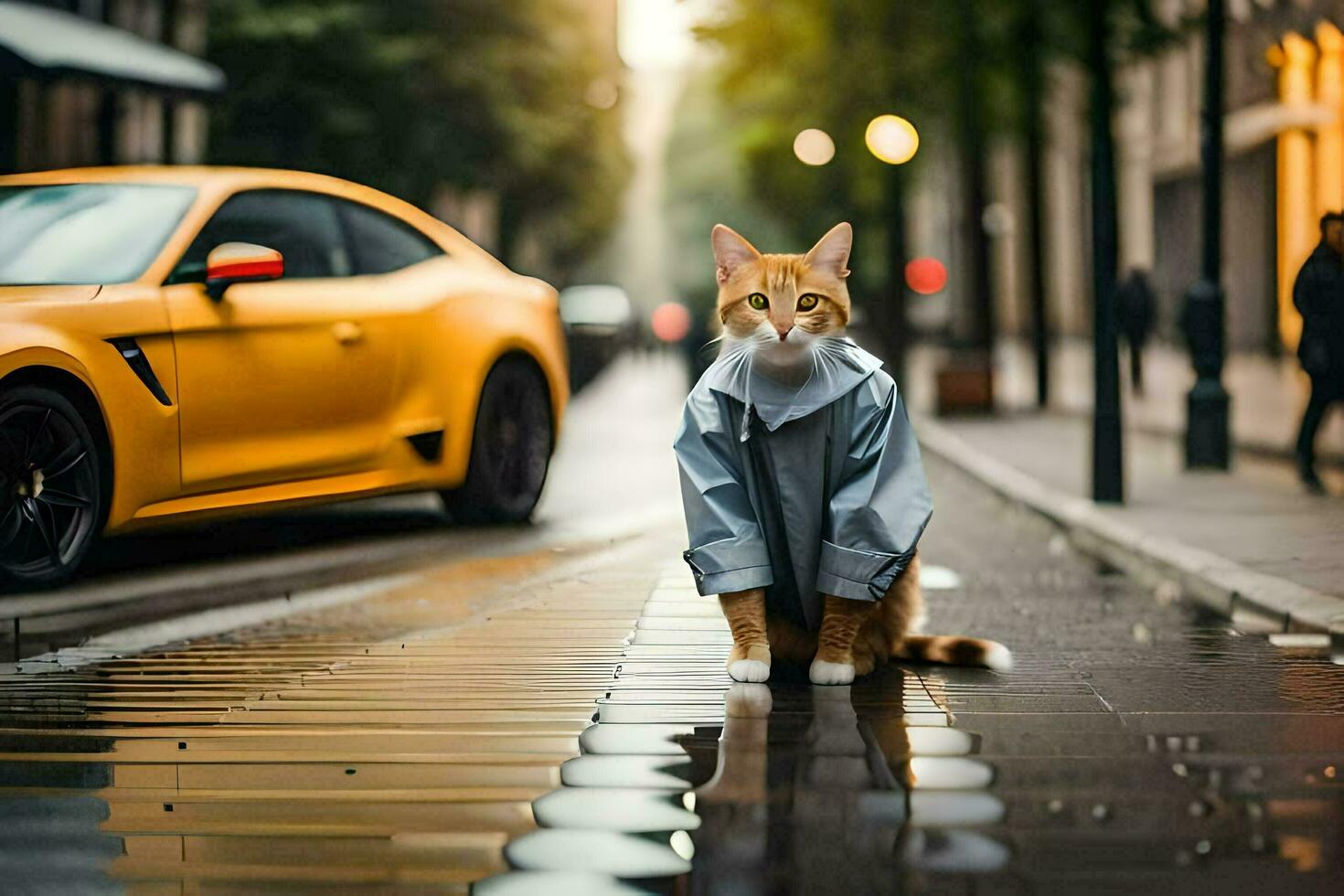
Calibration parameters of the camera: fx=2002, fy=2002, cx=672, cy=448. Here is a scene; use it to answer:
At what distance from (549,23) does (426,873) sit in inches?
1357

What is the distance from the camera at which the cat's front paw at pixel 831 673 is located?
19.8 feet

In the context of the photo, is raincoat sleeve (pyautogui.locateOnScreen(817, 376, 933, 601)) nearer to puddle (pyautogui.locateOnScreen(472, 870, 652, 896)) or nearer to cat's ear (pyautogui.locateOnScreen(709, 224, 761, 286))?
cat's ear (pyautogui.locateOnScreen(709, 224, 761, 286))

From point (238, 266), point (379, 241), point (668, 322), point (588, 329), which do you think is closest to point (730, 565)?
point (238, 266)

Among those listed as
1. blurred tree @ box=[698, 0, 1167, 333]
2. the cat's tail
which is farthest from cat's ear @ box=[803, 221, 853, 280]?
blurred tree @ box=[698, 0, 1167, 333]

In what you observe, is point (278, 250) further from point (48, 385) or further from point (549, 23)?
point (549, 23)

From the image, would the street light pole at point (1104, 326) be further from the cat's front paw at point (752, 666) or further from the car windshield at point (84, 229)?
the cat's front paw at point (752, 666)

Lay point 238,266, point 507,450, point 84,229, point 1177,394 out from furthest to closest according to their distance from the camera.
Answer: point 1177,394
point 507,450
point 84,229
point 238,266

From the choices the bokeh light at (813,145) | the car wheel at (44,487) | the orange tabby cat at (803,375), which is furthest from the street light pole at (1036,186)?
the orange tabby cat at (803,375)

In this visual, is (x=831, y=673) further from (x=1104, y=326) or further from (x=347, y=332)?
(x=1104, y=326)

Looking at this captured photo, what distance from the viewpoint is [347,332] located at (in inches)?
376

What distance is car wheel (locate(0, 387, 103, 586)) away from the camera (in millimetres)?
7715

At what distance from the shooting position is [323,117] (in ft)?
98.3

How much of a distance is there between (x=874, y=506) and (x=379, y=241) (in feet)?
16.3

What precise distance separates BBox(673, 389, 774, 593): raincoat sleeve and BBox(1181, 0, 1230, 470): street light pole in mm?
9197
